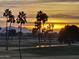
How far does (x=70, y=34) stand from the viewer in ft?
467

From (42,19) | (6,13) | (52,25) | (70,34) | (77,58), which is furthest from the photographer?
(52,25)

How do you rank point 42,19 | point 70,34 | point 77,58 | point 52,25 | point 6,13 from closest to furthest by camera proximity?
point 77,58 → point 6,13 → point 42,19 → point 70,34 → point 52,25

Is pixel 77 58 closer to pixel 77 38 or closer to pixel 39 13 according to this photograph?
pixel 39 13

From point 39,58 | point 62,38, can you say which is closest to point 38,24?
point 62,38

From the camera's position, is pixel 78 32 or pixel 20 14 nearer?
pixel 20 14

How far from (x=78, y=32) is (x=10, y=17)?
41.5 meters

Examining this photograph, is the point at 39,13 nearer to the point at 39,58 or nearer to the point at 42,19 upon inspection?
the point at 42,19

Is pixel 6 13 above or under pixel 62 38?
above

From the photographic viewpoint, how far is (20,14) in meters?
112

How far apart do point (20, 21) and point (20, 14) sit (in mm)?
2720

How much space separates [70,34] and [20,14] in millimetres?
33885

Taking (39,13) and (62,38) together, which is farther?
(62,38)

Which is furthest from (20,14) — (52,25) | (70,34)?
(52,25)

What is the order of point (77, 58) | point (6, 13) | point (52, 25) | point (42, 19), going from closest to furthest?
1. point (77, 58)
2. point (6, 13)
3. point (42, 19)
4. point (52, 25)
